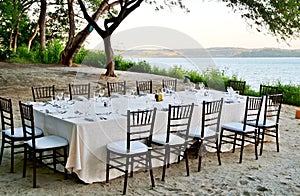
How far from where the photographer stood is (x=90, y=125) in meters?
3.76

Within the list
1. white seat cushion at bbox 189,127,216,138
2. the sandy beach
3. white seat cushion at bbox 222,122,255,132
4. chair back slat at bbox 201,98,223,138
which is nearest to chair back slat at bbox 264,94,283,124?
white seat cushion at bbox 222,122,255,132

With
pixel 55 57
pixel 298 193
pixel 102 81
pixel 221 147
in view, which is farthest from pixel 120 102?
pixel 55 57

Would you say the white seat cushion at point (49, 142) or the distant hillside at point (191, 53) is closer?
the white seat cushion at point (49, 142)

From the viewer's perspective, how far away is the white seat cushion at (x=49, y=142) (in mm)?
3723

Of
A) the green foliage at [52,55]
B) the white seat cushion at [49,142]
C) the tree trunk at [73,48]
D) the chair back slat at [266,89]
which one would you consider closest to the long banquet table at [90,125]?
the white seat cushion at [49,142]

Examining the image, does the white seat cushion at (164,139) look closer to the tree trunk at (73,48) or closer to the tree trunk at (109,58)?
the tree trunk at (109,58)

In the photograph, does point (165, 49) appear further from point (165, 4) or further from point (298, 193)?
point (165, 4)

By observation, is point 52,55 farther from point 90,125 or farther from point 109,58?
point 90,125

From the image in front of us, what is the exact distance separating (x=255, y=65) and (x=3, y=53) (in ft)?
65.8

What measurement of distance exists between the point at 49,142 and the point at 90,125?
1.58 feet

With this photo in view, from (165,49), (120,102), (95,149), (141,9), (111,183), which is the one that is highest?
(141,9)

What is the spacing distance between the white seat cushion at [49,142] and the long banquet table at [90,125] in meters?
0.07

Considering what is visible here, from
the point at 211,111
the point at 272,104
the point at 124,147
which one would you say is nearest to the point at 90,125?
the point at 124,147

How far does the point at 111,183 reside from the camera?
393 cm
